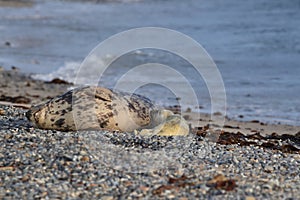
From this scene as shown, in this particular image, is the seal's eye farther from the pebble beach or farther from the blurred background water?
the blurred background water

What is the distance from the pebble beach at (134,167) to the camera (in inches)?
186

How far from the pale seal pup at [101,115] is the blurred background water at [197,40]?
3.09 m

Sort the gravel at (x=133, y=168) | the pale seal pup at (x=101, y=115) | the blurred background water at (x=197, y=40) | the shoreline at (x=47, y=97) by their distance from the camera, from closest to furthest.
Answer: the gravel at (x=133, y=168) < the pale seal pup at (x=101, y=115) < the shoreline at (x=47, y=97) < the blurred background water at (x=197, y=40)

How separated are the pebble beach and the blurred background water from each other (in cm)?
390

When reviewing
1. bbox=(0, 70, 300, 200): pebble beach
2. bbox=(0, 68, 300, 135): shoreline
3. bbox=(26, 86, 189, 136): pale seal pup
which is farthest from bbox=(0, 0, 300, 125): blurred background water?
bbox=(0, 70, 300, 200): pebble beach

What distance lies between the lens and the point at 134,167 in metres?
5.24

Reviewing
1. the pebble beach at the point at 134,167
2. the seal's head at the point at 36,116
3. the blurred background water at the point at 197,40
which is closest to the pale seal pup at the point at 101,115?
the seal's head at the point at 36,116

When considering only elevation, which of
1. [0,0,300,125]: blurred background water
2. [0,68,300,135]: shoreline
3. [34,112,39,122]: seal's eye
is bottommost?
[0,68,300,135]: shoreline

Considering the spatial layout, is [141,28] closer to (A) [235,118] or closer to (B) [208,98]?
(B) [208,98]

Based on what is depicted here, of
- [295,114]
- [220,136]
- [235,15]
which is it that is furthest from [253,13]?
[220,136]

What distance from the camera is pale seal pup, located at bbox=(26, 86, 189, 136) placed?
6.67 metres

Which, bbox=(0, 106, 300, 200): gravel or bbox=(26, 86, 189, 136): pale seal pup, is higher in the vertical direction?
bbox=(26, 86, 189, 136): pale seal pup

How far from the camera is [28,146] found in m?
5.73

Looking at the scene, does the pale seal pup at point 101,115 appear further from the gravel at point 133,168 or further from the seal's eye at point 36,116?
the gravel at point 133,168
